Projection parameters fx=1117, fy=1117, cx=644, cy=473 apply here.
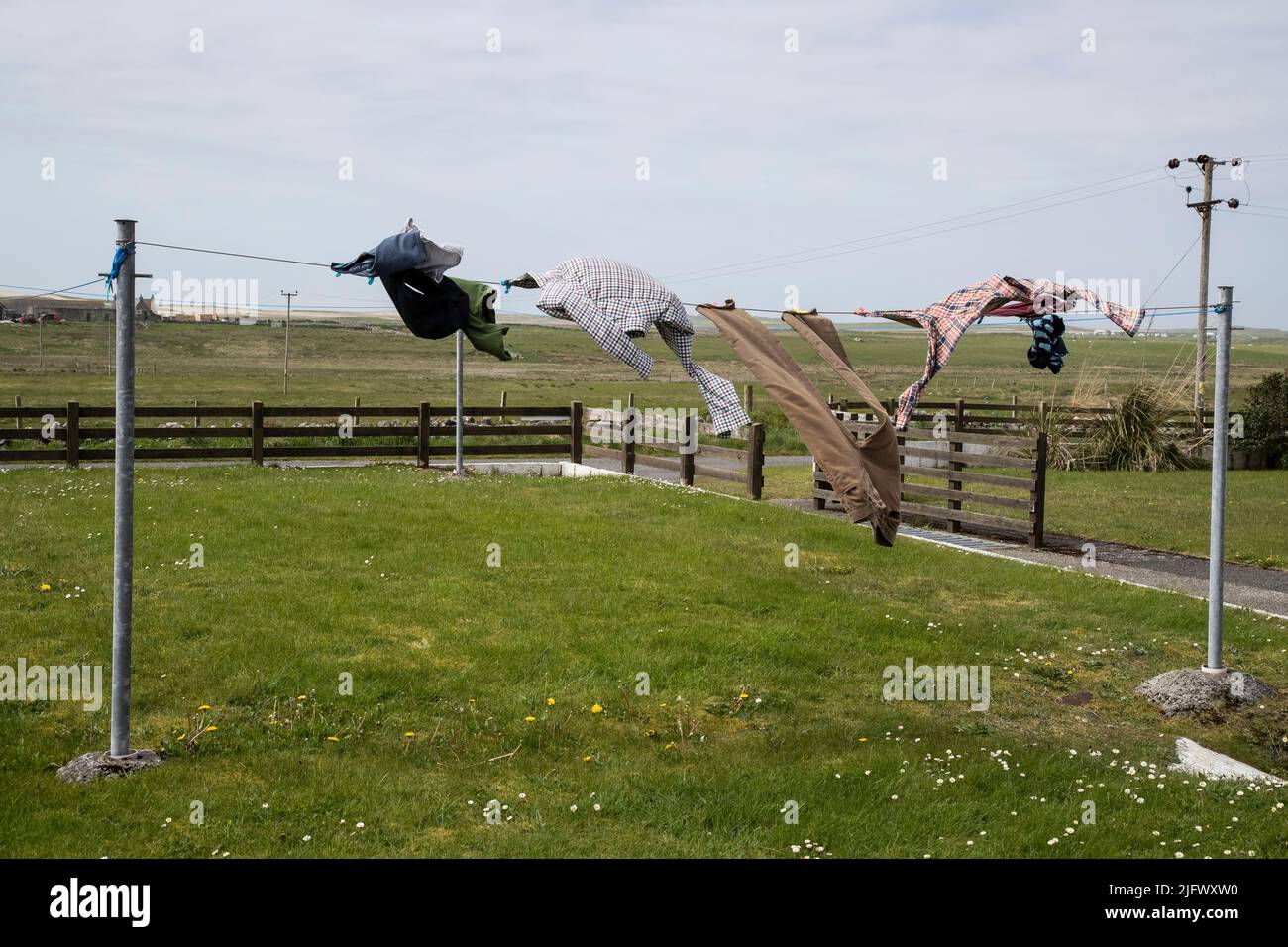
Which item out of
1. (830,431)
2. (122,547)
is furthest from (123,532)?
(830,431)

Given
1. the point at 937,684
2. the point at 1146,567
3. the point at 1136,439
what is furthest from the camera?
the point at 1136,439

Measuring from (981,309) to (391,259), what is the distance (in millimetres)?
3938

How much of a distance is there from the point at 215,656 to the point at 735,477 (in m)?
10.6

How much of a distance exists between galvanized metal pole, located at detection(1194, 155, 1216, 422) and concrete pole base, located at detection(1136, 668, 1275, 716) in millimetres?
18070

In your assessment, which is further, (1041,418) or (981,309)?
(1041,418)

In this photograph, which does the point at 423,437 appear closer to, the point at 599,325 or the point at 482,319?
the point at 482,319

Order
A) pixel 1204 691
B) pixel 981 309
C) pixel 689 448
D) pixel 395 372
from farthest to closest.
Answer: pixel 395 372 < pixel 689 448 < pixel 1204 691 < pixel 981 309

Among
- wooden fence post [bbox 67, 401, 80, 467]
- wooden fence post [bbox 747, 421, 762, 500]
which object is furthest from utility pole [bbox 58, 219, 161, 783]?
wooden fence post [bbox 67, 401, 80, 467]

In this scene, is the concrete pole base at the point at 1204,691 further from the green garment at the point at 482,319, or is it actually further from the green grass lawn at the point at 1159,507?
the green grass lawn at the point at 1159,507

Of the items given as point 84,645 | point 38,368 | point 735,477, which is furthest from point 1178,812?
point 38,368

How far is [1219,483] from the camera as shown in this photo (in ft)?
28.7

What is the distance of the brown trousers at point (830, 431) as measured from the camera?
6.21 metres
